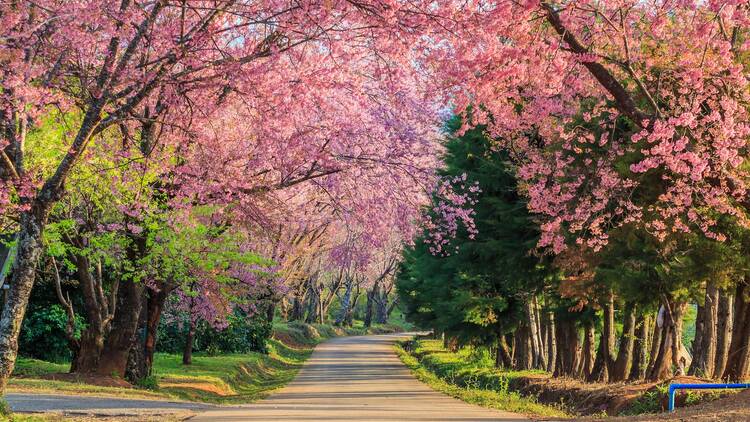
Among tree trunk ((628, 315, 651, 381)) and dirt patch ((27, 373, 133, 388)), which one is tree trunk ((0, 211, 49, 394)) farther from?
tree trunk ((628, 315, 651, 381))

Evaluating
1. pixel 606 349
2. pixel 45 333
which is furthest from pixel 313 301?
pixel 606 349

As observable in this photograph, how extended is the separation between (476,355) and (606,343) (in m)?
16.4

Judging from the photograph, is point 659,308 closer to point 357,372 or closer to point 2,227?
point 357,372

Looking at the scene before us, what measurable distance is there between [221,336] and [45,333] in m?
12.7

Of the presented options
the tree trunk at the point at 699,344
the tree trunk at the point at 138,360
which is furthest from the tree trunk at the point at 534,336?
the tree trunk at the point at 138,360

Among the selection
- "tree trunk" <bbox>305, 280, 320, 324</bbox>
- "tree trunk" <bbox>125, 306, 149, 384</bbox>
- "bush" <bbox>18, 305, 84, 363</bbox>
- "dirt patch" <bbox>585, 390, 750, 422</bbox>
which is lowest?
"dirt patch" <bbox>585, 390, 750, 422</bbox>

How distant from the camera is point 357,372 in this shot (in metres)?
34.0

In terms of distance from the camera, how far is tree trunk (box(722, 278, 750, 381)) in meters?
17.3

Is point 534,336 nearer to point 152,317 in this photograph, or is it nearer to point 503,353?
point 503,353

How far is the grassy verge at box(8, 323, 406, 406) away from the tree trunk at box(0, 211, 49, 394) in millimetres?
4925

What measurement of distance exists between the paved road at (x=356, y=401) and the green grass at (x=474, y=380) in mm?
624

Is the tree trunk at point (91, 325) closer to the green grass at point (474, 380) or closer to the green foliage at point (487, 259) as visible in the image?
the green grass at point (474, 380)

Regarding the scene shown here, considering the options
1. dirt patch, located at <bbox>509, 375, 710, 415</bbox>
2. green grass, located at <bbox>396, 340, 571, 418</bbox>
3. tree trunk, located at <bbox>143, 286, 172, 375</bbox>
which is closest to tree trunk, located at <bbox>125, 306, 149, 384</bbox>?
tree trunk, located at <bbox>143, 286, 172, 375</bbox>

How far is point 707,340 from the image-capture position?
20562 mm
